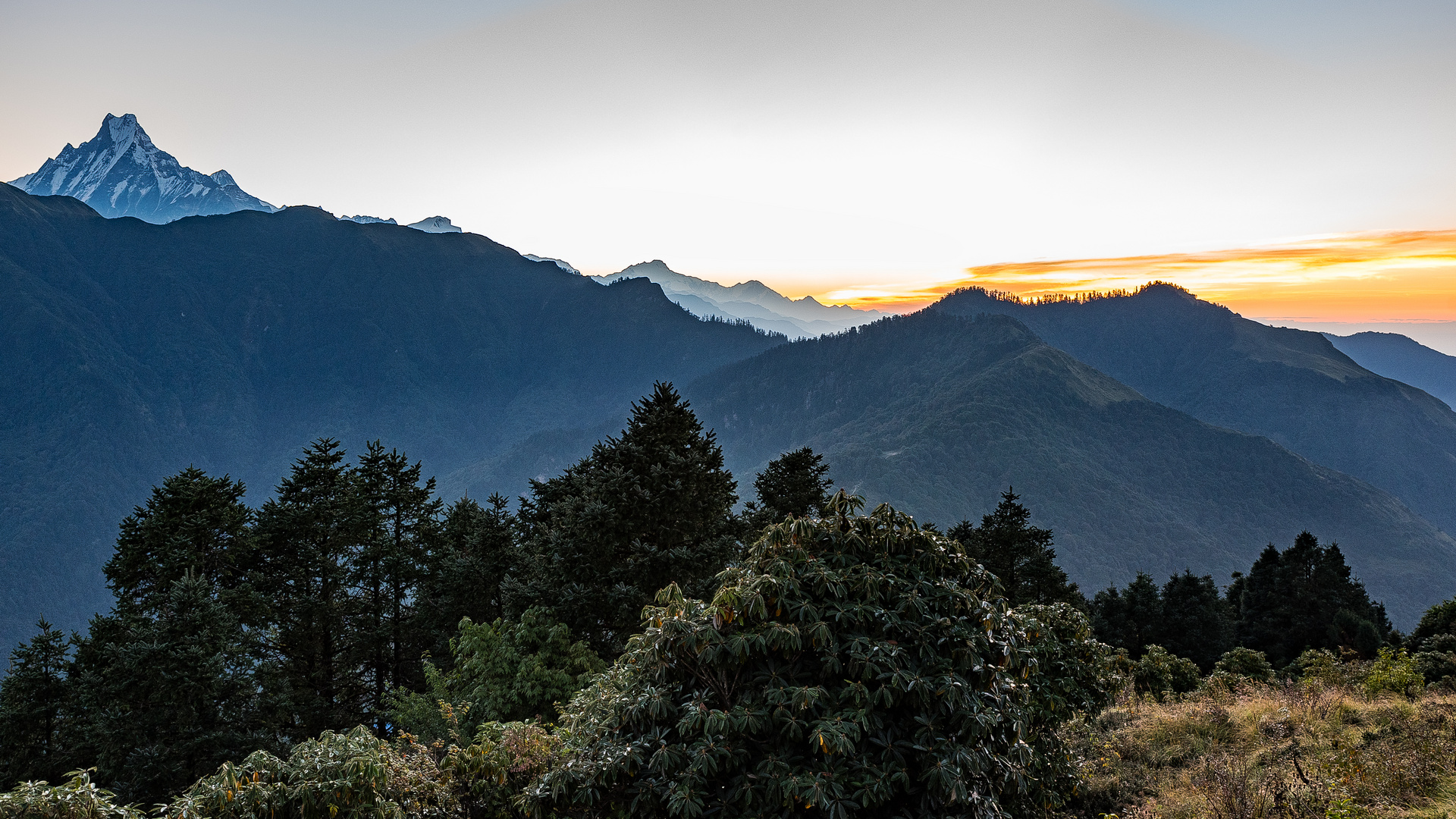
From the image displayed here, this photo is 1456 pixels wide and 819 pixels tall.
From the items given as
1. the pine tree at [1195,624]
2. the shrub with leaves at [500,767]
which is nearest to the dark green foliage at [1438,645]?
the shrub with leaves at [500,767]

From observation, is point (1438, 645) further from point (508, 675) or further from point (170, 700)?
point (170, 700)

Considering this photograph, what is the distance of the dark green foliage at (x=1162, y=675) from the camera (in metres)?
20.4

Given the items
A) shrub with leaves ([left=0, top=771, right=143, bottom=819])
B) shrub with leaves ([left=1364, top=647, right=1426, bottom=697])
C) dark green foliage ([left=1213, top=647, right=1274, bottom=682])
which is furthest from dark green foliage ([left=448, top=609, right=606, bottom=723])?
dark green foliage ([left=1213, top=647, right=1274, bottom=682])

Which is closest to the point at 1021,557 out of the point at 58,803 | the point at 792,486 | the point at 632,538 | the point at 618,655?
the point at 792,486

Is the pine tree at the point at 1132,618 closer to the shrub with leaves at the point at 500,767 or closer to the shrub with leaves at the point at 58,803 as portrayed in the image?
the shrub with leaves at the point at 500,767

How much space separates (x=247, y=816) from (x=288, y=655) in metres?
25.3

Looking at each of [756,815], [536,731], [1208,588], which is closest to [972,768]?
[756,815]

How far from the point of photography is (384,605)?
29766 mm

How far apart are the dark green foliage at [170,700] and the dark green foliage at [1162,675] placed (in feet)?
85.9

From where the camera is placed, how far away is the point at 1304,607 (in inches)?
1925

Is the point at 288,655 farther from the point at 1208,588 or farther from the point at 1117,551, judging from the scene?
the point at 1117,551

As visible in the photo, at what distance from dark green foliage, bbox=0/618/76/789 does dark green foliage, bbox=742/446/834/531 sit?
2619cm

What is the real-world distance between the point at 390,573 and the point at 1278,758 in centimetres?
3029

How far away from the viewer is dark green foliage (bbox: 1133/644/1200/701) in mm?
20422
